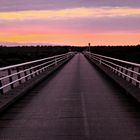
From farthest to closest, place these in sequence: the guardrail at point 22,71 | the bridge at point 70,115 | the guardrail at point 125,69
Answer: the guardrail at point 125,69, the guardrail at point 22,71, the bridge at point 70,115

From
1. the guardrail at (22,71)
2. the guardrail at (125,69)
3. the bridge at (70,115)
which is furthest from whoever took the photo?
the guardrail at (125,69)

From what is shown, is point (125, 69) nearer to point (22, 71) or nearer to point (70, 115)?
point (22, 71)

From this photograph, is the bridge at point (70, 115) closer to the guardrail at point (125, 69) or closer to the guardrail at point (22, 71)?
the guardrail at point (22, 71)

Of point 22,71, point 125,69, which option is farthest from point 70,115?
point 125,69

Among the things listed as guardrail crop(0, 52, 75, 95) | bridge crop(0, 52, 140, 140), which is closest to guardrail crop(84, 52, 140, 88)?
bridge crop(0, 52, 140, 140)

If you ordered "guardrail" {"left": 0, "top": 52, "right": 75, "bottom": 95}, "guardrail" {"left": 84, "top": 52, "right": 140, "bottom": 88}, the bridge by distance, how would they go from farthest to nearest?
"guardrail" {"left": 84, "top": 52, "right": 140, "bottom": 88} → "guardrail" {"left": 0, "top": 52, "right": 75, "bottom": 95} → the bridge

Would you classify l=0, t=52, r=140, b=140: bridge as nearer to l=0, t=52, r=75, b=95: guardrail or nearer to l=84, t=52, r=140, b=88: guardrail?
l=0, t=52, r=75, b=95: guardrail

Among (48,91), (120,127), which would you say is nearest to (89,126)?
(120,127)

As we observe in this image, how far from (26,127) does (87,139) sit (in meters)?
1.89

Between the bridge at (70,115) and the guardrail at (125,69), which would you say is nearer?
the bridge at (70,115)

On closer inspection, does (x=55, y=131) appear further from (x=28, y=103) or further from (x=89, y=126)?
(x=28, y=103)

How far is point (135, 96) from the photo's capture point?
13.6 meters

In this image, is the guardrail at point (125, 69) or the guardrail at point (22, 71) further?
the guardrail at point (125, 69)

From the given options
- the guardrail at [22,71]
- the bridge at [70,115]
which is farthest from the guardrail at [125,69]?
the guardrail at [22,71]
